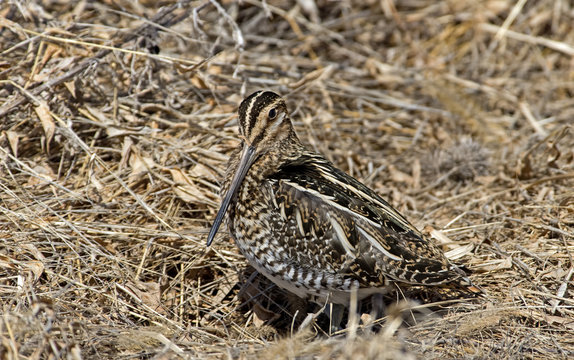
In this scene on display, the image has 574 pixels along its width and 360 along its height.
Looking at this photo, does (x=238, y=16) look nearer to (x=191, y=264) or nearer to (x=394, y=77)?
(x=394, y=77)

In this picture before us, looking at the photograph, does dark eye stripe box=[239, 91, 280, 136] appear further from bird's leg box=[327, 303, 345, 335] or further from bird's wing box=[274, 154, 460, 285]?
bird's leg box=[327, 303, 345, 335]

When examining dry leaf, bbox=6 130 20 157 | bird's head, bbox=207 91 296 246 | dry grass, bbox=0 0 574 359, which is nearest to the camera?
dry grass, bbox=0 0 574 359

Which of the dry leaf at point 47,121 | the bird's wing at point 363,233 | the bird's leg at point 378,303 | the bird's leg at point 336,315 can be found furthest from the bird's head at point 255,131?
the dry leaf at point 47,121

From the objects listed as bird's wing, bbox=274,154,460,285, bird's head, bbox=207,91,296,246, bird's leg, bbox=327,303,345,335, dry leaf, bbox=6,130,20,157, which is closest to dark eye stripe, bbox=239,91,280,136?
bird's head, bbox=207,91,296,246

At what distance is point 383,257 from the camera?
345cm

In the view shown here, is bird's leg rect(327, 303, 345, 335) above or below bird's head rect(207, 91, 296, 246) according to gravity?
below

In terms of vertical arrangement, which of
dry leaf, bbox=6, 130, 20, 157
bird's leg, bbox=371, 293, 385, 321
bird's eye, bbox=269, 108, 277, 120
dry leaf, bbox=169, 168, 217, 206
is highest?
bird's eye, bbox=269, 108, 277, 120

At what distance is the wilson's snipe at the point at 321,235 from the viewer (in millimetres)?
3447

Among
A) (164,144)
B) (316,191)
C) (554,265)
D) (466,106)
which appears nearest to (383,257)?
(316,191)

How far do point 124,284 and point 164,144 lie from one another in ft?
4.08

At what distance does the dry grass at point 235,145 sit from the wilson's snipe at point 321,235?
0.25 meters

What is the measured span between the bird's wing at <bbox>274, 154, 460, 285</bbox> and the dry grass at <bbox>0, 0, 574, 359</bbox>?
9.1 inches

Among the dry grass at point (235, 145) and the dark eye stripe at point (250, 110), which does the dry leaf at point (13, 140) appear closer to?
the dry grass at point (235, 145)

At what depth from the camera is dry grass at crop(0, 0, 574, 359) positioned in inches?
132
